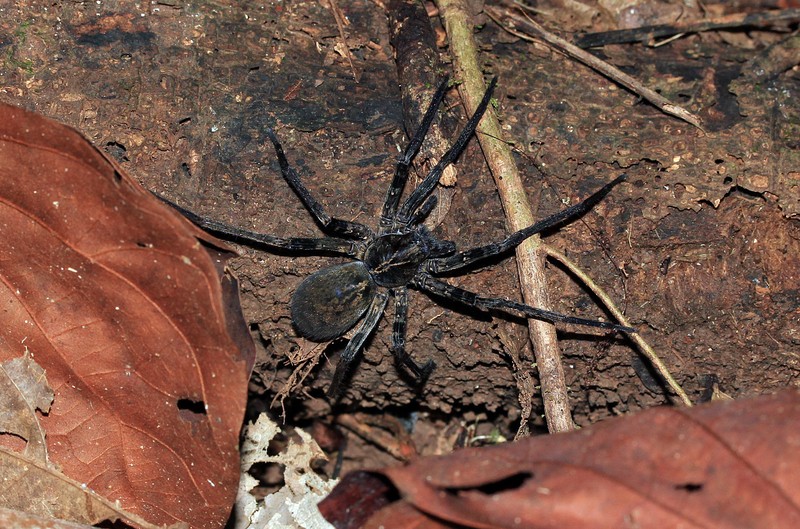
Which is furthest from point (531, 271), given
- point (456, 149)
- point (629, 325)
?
point (456, 149)

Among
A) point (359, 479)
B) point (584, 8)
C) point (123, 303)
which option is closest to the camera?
point (359, 479)

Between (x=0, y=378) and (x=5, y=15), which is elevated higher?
(x=5, y=15)

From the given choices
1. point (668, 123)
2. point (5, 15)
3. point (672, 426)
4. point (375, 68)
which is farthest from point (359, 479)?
point (5, 15)

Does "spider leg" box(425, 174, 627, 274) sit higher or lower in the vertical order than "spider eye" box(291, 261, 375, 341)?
higher

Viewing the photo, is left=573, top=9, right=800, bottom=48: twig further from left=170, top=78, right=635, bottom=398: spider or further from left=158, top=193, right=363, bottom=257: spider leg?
left=158, top=193, right=363, bottom=257: spider leg

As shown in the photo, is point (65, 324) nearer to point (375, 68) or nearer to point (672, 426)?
point (375, 68)

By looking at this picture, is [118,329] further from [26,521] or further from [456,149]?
[456,149]

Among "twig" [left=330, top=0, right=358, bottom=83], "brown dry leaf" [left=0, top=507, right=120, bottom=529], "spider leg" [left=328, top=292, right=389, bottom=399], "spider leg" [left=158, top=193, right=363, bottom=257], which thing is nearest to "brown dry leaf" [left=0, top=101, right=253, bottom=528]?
"brown dry leaf" [left=0, top=507, right=120, bottom=529]
